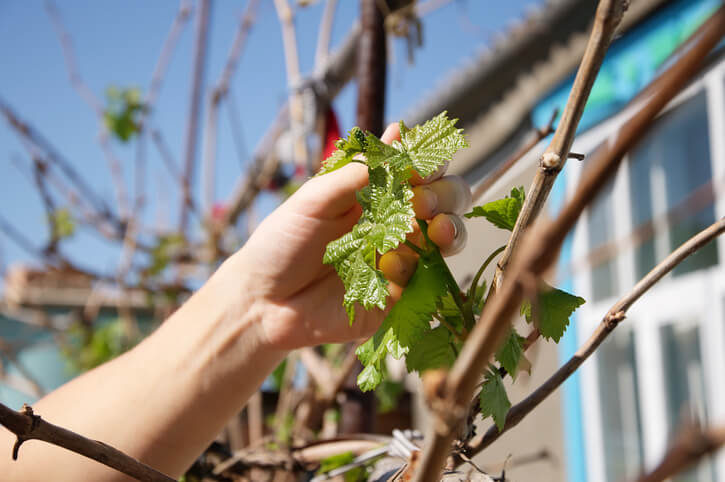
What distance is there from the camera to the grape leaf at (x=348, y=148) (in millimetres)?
372

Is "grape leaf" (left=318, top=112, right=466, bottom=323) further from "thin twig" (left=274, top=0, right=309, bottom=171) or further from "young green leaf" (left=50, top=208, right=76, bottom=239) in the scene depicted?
"young green leaf" (left=50, top=208, right=76, bottom=239)

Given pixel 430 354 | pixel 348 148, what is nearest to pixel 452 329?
pixel 430 354

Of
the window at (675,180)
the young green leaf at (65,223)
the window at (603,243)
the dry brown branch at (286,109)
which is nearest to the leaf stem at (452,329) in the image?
the dry brown branch at (286,109)

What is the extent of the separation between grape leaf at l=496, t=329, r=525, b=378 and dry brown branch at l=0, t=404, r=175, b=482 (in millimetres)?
185

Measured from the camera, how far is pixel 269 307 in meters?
0.70

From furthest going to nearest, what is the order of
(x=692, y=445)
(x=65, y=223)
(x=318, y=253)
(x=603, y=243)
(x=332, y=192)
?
(x=603, y=243)
(x=65, y=223)
(x=318, y=253)
(x=332, y=192)
(x=692, y=445)

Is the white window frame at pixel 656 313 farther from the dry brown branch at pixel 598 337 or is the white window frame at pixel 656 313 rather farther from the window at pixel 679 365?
the dry brown branch at pixel 598 337

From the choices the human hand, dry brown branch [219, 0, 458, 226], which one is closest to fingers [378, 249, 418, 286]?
the human hand

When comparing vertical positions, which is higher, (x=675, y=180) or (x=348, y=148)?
(x=675, y=180)

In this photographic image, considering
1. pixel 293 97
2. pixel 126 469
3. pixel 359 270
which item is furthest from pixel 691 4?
pixel 126 469

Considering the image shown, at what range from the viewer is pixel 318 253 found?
2.06ft

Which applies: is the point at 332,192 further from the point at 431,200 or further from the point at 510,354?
the point at 510,354

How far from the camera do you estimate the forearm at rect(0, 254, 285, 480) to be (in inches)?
22.0

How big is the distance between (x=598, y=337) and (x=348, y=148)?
7.4 inches
